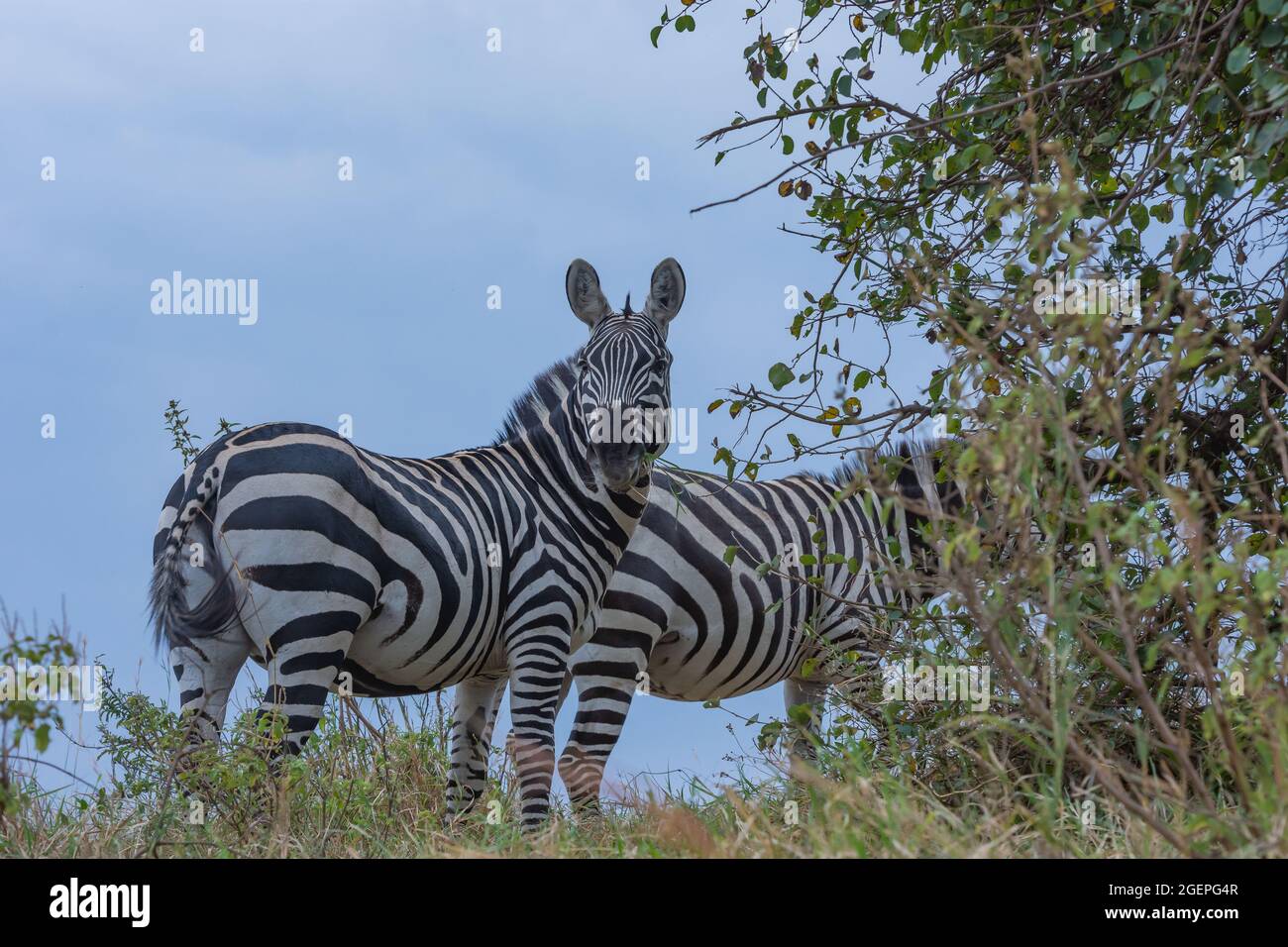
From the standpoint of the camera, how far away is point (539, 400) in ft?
23.4

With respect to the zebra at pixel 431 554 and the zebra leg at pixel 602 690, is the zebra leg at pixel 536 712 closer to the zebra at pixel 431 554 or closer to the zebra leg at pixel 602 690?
the zebra at pixel 431 554

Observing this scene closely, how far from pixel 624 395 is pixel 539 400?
0.85 m

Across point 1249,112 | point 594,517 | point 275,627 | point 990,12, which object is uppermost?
Answer: point 990,12

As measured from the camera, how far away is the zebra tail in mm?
5469

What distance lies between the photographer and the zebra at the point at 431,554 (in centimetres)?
546

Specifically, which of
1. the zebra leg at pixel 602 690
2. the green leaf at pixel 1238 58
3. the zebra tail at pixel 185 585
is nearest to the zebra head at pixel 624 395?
the zebra leg at pixel 602 690

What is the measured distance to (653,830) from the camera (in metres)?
4.89

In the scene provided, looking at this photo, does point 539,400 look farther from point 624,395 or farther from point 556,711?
point 556,711

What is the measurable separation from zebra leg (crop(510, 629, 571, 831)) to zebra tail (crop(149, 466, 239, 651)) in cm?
142

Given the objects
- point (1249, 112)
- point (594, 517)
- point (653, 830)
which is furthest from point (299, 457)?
point (1249, 112)

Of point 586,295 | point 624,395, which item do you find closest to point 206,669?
point 624,395

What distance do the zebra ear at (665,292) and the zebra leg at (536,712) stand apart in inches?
→ 76.9
